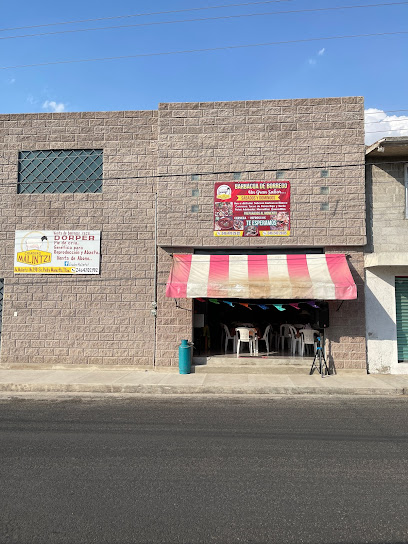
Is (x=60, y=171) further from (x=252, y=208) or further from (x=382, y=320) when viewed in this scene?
(x=382, y=320)

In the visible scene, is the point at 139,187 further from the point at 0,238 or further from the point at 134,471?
the point at 134,471

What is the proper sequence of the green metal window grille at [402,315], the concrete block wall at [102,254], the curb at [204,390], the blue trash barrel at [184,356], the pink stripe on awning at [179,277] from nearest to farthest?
1. the curb at [204,390]
2. the pink stripe on awning at [179,277]
3. the blue trash barrel at [184,356]
4. the green metal window grille at [402,315]
5. the concrete block wall at [102,254]

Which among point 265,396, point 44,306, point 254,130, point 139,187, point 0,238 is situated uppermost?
point 254,130

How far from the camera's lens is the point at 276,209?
38.4ft

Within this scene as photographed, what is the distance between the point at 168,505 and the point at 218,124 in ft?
34.0

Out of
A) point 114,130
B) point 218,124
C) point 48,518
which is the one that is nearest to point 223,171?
point 218,124

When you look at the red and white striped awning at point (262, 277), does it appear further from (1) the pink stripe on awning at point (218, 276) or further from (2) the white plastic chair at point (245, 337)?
(2) the white plastic chair at point (245, 337)

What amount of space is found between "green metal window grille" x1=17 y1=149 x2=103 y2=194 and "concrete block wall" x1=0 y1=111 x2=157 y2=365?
7.8 inches

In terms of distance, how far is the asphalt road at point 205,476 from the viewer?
11.4 feet

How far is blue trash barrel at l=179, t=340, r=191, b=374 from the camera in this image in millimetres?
11133

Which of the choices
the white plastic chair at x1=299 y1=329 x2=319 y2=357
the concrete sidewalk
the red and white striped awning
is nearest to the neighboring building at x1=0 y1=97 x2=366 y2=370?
the red and white striped awning

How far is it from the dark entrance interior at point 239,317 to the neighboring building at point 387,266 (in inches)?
61.8

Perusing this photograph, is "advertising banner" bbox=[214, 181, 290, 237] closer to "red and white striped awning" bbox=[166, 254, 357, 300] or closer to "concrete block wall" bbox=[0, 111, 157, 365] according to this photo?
"red and white striped awning" bbox=[166, 254, 357, 300]

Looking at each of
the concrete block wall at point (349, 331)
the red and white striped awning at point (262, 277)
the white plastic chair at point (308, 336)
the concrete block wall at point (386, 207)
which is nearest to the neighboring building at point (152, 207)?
the concrete block wall at point (349, 331)
